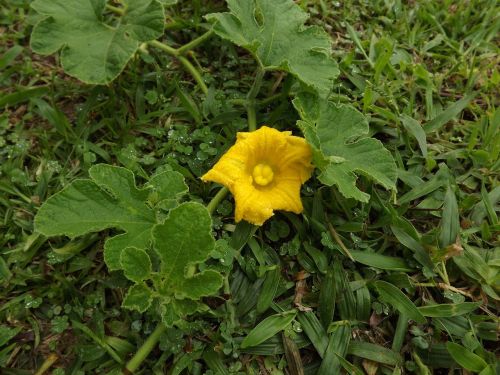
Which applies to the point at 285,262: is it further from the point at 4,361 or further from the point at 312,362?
the point at 4,361

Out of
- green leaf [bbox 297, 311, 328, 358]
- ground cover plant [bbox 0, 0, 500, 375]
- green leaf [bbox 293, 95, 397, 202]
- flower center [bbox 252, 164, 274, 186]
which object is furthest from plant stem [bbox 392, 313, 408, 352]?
flower center [bbox 252, 164, 274, 186]

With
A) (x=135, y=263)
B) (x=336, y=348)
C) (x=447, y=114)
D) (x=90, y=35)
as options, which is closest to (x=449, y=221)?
(x=447, y=114)

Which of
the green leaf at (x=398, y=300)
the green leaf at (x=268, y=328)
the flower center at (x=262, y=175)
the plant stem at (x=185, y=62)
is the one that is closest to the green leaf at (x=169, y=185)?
the flower center at (x=262, y=175)

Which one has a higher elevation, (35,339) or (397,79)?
(397,79)

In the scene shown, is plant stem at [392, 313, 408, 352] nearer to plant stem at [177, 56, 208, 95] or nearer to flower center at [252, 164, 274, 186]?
flower center at [252, 164, 274, 186]

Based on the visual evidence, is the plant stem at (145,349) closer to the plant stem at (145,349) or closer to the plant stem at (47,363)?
the plant stem at (145,349)

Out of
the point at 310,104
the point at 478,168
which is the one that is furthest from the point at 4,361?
the point at 478,168
